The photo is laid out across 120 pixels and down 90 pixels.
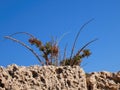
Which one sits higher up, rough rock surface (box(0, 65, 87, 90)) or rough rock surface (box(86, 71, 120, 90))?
rough rock surface (box(86, 71, 120, 90))

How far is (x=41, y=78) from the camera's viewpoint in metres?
3.55

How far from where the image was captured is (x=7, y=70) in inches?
136

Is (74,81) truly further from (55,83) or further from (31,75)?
(31,75)

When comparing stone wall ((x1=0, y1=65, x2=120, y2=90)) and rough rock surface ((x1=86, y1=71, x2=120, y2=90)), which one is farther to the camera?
rough rock surface ((x1=86, y1=71, x2=120, y2=90))

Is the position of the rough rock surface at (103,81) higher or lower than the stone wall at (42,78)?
higher

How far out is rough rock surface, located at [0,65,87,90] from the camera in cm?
341

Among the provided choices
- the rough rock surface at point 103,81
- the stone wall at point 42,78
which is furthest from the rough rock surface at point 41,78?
the rough rock surface at point 103,81

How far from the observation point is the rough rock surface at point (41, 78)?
341cm

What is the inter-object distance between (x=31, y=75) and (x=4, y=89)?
12.3 inches

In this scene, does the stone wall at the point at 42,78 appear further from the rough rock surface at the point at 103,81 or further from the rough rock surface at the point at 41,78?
the rough rock surface at the point at 103,81

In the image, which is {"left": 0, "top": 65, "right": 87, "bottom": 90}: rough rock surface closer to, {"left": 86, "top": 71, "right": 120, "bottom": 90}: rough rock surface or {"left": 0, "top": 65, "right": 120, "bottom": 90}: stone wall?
{"left": 0, "top": 65, "right": 120, "bottom": 90}: stone wall

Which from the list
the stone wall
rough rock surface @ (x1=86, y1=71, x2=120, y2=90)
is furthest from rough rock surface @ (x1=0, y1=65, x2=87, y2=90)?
rough rock surface @ (x1=86, y1=71, x2=120, y2=90)

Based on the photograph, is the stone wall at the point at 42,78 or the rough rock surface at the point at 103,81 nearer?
the stone wall at the point at 42,78

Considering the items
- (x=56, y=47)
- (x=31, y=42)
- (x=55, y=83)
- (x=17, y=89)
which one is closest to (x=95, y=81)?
(x=55, y=83)
